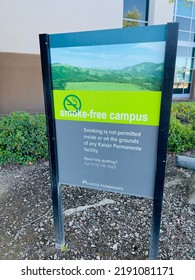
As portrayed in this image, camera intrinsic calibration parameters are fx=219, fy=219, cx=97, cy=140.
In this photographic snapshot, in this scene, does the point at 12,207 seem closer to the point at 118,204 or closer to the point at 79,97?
the point at 118,204

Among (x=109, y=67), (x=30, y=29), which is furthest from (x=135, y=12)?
(x=109, y=67)

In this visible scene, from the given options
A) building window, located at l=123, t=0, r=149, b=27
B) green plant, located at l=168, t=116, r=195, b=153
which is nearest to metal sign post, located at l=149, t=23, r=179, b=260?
green plant, located at l=168, t=116, r=195, b=153

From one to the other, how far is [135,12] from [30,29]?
194 inches

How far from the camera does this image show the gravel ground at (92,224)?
228 cm

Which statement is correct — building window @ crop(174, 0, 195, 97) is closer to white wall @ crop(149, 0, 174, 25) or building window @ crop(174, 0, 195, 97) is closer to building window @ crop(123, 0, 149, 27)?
white wall @ crop(149, 0, 174, 25)

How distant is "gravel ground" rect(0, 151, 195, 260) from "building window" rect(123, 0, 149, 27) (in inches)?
325

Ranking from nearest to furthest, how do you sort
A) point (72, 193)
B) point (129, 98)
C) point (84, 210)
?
point (129, 98), point (84, 210), point (72, 193)

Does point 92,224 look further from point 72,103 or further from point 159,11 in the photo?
point 159,11

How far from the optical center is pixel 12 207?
9.73 feet

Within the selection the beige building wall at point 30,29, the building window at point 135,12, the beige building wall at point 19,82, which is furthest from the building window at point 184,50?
the beige building wall at point 19,82

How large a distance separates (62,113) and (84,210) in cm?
153

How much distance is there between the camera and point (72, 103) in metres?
1.83

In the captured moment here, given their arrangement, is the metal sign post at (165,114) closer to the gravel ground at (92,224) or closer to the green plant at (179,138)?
the gravel ground at (92,224)

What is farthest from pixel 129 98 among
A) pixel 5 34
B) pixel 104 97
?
pixel 5 34
